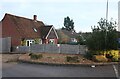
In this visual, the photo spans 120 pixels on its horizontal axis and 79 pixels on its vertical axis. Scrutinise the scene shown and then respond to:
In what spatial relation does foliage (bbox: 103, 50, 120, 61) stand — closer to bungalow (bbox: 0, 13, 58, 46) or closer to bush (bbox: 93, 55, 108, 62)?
bush (bbox: 93, 55, 108, 62)

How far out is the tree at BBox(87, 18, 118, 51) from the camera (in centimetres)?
2464

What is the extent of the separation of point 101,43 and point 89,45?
5.51 feet

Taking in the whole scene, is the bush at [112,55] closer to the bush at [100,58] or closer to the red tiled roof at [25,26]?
the bush at [100,58]

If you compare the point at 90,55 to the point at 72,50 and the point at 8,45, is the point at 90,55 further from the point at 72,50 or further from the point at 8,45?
the point at 8,45

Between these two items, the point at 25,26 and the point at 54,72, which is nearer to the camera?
the point at 54,72

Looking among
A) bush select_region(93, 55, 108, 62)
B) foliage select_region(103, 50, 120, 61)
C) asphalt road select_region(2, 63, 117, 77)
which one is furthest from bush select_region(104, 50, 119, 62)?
asphalt road select_region(2, 63, 117, 77)

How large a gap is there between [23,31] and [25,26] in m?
2.58

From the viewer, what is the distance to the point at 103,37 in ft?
81.1

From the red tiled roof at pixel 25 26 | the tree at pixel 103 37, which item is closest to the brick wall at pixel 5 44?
the red tiled roof at pixel 25 26

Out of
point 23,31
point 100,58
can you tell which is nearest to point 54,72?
point 100,58

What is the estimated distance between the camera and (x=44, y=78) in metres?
13.0

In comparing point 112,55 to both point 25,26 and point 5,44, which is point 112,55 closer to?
point 5,44

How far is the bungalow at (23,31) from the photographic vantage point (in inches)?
1711

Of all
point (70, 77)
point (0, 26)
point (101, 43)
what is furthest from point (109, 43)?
point (0, 26)
